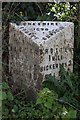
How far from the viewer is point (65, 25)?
2545 mm

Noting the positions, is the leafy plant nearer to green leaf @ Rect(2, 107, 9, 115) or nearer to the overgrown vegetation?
the overgrown vegetation

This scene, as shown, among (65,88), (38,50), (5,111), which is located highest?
(38,50)

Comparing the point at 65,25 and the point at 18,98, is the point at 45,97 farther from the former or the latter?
the point at 65,25

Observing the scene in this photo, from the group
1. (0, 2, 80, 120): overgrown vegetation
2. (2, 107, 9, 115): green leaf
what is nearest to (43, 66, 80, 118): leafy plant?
(0, 2, 80, 120): overgrown vegetation

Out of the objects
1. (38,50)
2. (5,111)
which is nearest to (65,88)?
(38,50)

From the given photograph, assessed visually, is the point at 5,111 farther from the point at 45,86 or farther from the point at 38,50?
the point at 38,50

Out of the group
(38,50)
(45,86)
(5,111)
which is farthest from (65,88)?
(5,111)

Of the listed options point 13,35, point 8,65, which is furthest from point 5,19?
point 8,65

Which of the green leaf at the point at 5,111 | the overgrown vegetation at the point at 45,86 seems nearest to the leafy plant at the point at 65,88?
the overgrown vegetation at the point at 45,86

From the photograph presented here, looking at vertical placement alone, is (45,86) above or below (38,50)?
below

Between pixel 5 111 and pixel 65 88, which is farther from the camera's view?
pixel 65 88

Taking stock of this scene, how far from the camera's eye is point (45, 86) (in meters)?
2.34

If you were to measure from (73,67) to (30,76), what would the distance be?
1.61 feet

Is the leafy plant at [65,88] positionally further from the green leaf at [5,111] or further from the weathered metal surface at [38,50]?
the green leaf at [5,111]
